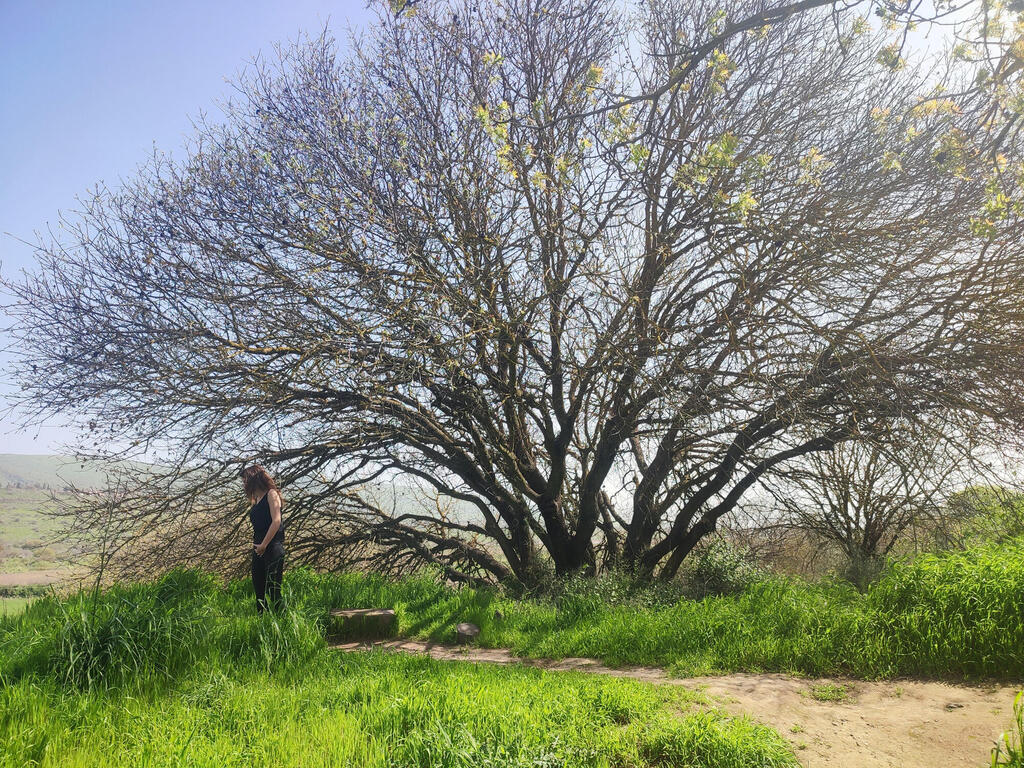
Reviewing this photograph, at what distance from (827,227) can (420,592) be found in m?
8.16

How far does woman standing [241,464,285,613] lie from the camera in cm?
698

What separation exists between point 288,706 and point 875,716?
4.40 m

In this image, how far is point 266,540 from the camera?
22.9ft

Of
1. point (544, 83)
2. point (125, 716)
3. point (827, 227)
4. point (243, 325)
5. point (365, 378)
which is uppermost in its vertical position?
point (544, 83)

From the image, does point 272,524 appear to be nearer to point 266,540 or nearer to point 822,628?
point 266,540

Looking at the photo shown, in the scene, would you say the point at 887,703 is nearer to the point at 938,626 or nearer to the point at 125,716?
the point at 938,626

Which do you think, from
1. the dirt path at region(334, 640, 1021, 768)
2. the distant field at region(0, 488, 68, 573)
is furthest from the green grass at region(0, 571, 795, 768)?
the distant field at region(0, 488, 68, 573)

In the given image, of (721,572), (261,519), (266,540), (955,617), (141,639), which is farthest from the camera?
(721,572)

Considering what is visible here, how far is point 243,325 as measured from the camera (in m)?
8.96

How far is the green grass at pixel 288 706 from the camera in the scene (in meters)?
3.46

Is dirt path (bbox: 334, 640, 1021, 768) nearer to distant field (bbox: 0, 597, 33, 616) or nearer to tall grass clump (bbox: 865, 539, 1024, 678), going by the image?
tall grass clump (bbox: 865, 539, 1024, 678)

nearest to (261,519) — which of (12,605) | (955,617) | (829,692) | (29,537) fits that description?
(12,605)

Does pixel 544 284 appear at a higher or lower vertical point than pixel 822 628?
higher

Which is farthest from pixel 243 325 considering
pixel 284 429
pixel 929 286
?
pixel 929 286
